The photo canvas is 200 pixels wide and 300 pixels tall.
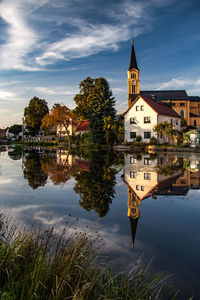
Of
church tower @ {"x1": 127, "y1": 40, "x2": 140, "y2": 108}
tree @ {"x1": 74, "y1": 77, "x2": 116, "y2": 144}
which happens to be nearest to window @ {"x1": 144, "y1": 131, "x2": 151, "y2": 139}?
tree @ {"x1": 74, "y1": 77, "x2": 116, "y2": 144}

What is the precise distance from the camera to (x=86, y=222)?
226 inches

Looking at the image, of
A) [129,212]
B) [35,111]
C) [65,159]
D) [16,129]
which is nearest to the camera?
[129,212]

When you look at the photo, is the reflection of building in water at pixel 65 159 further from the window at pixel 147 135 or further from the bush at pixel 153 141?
the window at pixel 147 135

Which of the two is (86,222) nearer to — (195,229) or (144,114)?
(195,229)

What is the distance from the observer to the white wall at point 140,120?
43.0 meters

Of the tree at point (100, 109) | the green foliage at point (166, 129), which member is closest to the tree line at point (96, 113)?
the tree at point (100, 109)

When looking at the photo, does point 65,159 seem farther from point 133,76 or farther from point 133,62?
point 133,62

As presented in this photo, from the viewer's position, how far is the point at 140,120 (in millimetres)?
44469

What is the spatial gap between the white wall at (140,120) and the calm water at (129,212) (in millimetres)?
31918

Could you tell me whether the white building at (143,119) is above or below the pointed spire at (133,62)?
below

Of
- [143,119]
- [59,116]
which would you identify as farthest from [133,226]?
[59,116]

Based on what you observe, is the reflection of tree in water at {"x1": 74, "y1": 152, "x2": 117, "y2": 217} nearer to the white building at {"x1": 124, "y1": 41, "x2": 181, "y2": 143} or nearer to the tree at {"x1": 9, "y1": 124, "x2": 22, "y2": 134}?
the white building at {"x1": 124, "y1": 41, "x2": 181, "y2": 143}

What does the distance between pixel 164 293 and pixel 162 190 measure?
6.42 meters

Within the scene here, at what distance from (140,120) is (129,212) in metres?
39.2
